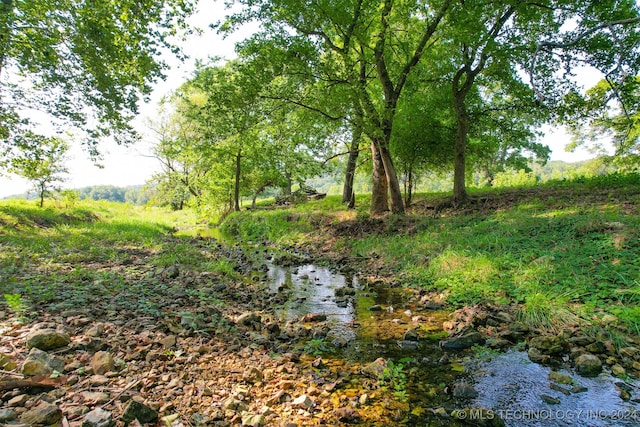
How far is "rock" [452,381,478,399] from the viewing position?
3857mm

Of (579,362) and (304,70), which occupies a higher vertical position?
(304,70)

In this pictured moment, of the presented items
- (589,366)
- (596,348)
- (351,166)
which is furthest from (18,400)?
(351,166)

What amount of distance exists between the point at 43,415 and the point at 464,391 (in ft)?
13.6

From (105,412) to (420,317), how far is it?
518cm

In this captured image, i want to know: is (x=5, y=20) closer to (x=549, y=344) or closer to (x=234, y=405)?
(x=234, y=405)

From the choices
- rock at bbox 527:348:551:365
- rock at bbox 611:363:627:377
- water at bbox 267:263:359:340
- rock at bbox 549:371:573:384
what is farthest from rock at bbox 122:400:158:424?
rock at bbox 611:363:627:377

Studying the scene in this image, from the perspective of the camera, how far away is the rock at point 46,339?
373 cm

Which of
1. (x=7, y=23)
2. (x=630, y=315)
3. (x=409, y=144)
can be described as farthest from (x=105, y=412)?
(x=409, y=144)

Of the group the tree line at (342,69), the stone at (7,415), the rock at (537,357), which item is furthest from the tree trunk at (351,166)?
the stone at (7,415)

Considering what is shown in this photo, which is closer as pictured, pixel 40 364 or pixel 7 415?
pixel 7 415

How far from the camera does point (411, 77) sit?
14.7 meters

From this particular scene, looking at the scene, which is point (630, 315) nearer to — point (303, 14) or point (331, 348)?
point (331, 348)

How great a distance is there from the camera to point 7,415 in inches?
102

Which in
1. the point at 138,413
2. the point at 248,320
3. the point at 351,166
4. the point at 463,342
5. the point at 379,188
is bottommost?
the point at 463,342
